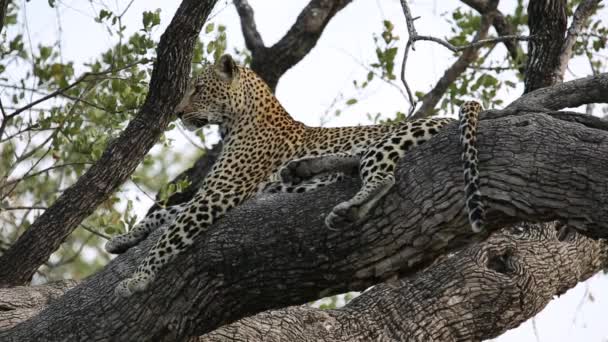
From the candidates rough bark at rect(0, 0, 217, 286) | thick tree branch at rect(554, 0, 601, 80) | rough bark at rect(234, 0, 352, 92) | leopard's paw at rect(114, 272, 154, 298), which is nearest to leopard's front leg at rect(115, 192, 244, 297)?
leopard's paw at rect(114, 272, 154, 298)

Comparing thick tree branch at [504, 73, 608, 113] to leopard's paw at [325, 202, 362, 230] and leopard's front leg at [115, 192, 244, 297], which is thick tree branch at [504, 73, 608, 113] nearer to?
leopard's paw at [325, 202, 362, 230]

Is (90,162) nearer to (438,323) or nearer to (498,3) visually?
(438,323)

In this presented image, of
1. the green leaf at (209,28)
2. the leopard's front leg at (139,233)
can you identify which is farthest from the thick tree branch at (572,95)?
the green leaf at (209,28)

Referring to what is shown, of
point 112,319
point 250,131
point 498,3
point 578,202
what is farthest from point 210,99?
point 498,3

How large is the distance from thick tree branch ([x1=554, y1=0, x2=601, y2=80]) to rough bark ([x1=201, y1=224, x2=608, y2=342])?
1508 millimetres

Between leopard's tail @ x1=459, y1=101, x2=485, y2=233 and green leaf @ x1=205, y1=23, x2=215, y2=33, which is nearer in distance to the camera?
leopard's tail @ x1=459, y1=101, x2=485, y2=233

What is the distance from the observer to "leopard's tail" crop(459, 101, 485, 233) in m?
5.09

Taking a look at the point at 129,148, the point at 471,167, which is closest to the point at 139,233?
the point at 129,148

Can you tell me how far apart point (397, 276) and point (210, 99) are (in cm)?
318

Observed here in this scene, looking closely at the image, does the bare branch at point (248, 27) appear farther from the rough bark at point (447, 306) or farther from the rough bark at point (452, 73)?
the rough bark at point (447, 306)

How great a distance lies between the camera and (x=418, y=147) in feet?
18.8

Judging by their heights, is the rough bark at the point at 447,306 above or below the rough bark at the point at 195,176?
below

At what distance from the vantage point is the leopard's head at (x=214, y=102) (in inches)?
323

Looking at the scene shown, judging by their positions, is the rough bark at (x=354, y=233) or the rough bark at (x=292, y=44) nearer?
the rough bark at (x=354, y=233)
